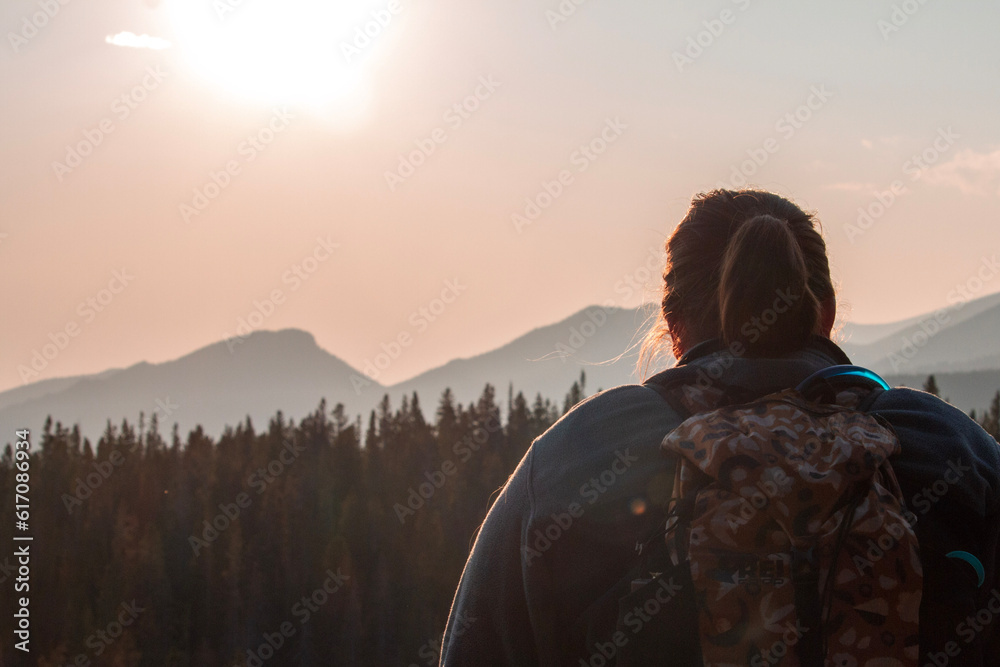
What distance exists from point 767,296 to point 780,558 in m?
1.11

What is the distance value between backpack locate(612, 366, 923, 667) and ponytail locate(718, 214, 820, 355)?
45cm

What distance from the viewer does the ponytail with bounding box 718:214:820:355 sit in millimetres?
3840

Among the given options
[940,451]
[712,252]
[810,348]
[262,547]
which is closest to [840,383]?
[810,348]

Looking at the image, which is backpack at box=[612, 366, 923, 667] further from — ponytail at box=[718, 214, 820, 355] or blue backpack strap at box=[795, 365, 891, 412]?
ponytail at box=[718, 214, 820, 355]

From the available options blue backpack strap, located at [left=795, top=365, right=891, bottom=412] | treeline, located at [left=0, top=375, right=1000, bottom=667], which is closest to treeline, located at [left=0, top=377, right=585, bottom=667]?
treeline, located at [left=0, top=375, right=1000, bottom=667]

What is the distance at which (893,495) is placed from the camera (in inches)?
135

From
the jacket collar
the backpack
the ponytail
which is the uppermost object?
the ponytail

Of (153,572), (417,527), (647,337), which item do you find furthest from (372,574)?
(647,337)

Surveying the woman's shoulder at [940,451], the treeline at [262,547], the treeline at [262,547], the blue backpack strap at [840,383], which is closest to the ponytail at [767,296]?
the blue backpack strap at [840,383]

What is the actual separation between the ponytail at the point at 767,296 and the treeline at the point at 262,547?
93.1 m

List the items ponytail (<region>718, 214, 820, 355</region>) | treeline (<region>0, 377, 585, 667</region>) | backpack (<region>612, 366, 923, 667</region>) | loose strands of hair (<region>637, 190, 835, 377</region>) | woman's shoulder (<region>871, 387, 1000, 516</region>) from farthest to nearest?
treeline (<region>0, 377, 585, 667</region>) < loose strands of hair (<region>637, 190, 835, 377</region>) < ponytail (<region>718, 214, 820, 355</region>) < woman's shoulder (<region>871, 387, 1000, 516</region>) < backpack (<region>612, 366, 923, 667</region>)

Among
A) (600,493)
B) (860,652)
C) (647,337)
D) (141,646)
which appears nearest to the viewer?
(860,652)

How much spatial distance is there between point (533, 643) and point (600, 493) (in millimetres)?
700

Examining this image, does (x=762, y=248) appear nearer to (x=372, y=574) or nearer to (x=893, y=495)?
(x=893, y=495)
